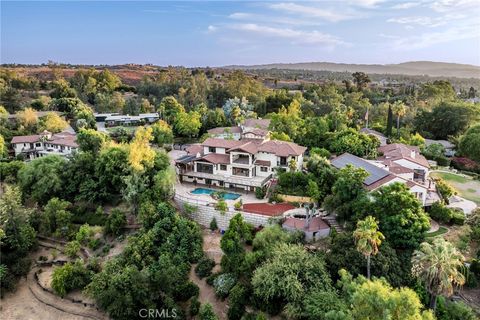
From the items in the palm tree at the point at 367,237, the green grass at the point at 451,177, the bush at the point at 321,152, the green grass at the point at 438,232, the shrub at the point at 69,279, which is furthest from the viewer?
the bush at the point at 321,152

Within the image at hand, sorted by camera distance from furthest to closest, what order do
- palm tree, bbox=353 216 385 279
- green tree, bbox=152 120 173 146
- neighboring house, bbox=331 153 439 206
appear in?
green tree, bbox=152 120 173 146 → neighboring house, bbox=331 153 439 206 → palm tree, bbox=353 216 385 279

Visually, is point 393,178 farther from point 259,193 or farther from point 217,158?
point 217,158

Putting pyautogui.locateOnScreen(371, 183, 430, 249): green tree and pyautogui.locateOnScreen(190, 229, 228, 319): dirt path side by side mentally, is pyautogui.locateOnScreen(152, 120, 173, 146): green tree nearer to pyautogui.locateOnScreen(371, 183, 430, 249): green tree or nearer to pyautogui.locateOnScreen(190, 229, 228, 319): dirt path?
pyautogui.locateOnScreen(190, 229, 228, 319): dirt path

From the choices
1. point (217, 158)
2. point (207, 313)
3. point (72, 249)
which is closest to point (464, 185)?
point (217, 158)

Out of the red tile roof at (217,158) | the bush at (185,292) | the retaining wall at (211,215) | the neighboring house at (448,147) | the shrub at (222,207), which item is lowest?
the bush at (185,292)

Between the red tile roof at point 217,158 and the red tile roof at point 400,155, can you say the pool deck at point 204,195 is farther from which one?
the red tile roof at point 400,155

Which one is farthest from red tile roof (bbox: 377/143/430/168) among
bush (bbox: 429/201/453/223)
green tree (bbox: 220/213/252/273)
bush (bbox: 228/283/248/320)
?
bush (bbox: 228/283/248/320)

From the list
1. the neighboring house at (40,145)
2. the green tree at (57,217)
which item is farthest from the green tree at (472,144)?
the neighboring house at (40,145)
